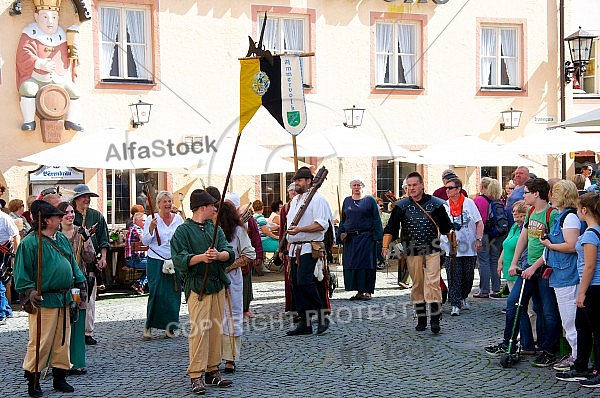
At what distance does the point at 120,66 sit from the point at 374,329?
9619 mm

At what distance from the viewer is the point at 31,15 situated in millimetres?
17078

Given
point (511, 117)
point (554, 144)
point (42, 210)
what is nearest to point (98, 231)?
point (42, 210)

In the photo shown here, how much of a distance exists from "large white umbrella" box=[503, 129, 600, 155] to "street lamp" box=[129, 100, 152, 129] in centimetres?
688

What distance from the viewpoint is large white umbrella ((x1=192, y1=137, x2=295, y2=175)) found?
15.2 meters

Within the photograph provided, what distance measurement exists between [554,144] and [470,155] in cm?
150

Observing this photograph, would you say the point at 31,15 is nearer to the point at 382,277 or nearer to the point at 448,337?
the point at 382,277

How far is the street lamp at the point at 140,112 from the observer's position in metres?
17.8

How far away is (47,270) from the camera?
7887 millimetres

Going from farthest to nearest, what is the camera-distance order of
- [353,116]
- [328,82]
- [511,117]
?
[511,117] < [328,82] < [353,116]

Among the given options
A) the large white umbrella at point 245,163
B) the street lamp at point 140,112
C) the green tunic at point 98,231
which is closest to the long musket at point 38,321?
the green tunic at point 98,231

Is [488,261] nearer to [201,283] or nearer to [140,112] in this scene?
[201,283]

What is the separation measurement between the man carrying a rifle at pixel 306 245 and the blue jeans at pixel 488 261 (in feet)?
10.7

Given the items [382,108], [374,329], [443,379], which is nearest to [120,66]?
[382,108]

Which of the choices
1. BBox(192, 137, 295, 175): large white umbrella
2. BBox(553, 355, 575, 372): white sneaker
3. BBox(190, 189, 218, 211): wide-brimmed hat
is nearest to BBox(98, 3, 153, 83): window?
BBox(192, 137, 295, 175): large white umbrella
